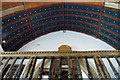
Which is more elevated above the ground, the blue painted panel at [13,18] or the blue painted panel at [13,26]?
the blue painted panel at [13,18]

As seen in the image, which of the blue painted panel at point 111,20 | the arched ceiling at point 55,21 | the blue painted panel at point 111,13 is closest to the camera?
the blue painted panel at point 111,13

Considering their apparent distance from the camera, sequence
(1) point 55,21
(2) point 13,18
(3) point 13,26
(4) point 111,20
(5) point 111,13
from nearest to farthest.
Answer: (5) point 111,13 → (2) point 13,18 → (4) point 111,20 → (3) point 13,26 → (1) point 55,21

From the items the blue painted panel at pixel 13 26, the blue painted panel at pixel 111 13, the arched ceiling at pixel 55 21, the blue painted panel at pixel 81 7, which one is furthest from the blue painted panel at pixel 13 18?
Result: the blue painted panel at pixel 111 13

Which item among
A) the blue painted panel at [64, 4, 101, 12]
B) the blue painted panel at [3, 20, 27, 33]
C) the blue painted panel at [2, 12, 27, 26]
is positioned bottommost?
the blue painted panel at [3, 20, 27, 33]

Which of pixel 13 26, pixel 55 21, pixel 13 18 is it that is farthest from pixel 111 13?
pixel 13 26

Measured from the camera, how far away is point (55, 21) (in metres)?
7.57

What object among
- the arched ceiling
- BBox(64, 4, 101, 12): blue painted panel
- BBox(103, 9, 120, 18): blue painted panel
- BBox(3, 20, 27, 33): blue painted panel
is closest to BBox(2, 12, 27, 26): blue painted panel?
the arched ceiling

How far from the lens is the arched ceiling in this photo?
6281mm

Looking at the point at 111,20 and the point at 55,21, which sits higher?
the point at 111,20

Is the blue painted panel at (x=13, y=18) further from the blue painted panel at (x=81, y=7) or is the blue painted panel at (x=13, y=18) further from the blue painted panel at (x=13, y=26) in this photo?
the blue painted panel at (x=81, y=7)

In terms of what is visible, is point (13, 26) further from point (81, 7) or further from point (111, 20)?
point (111, 20)

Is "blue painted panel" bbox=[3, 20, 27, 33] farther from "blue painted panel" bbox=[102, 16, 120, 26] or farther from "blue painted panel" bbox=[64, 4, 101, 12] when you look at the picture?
"blue painted panel" bbox=[102, 16, 120, 26]

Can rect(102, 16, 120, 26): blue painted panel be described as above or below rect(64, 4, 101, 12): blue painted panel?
below

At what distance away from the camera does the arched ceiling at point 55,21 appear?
20.6ft
